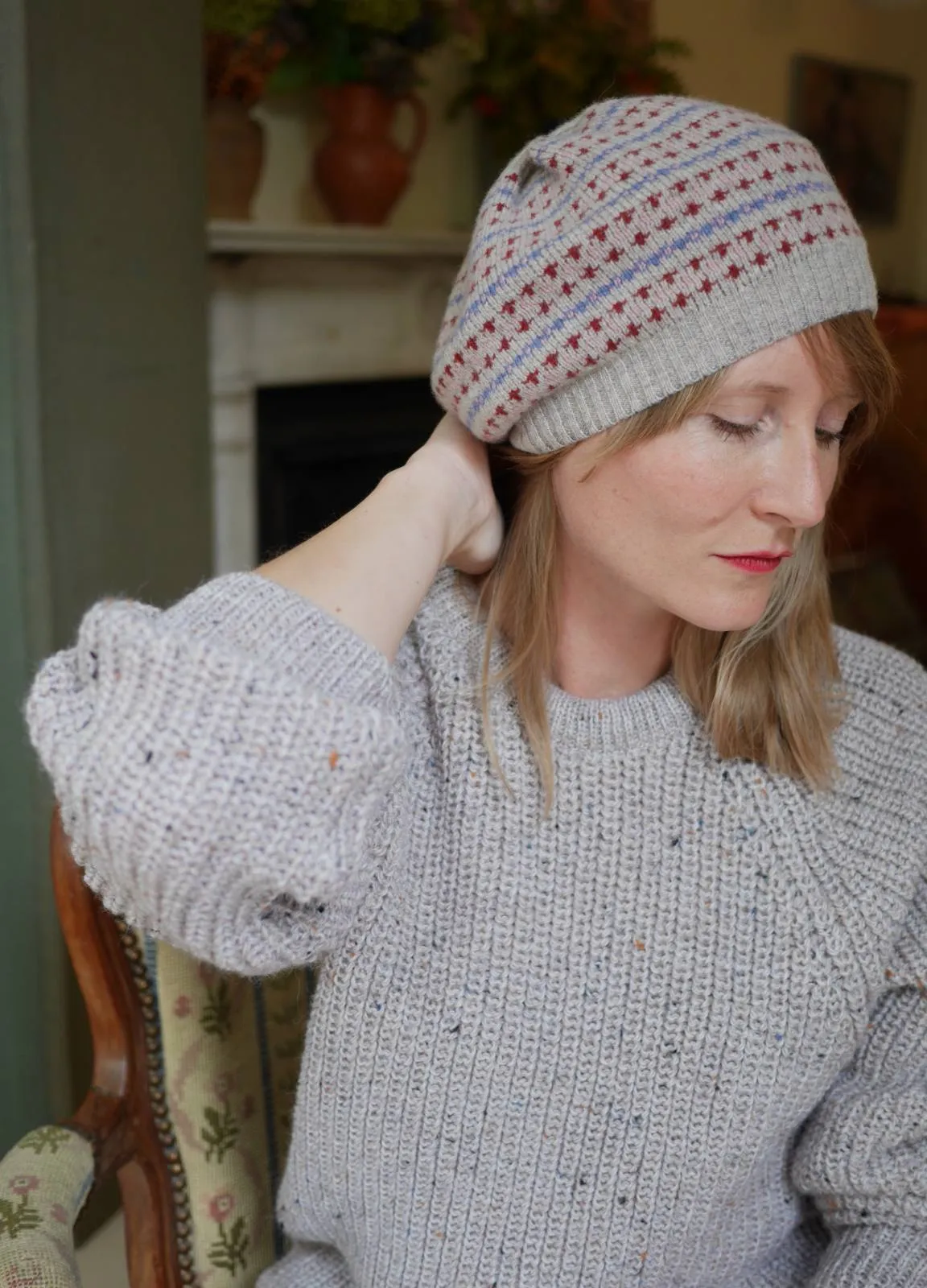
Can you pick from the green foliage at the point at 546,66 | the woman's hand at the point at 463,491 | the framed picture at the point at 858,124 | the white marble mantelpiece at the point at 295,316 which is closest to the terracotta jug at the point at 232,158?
the white marble mantelpiece at the point at 295,316

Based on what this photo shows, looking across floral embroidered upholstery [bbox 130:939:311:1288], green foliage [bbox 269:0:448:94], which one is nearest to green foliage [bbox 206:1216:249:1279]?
floral embroidered upholstery [bbox 130:939:311:1288]

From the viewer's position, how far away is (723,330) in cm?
78

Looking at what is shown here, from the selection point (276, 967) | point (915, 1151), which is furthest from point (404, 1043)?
point (915, 1151)

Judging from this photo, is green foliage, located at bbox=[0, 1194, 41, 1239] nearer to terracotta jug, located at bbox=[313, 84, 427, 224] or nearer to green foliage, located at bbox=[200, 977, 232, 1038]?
green foliage, located at bbox=[200, 977, 232, 1038]

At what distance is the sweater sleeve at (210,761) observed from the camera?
2.18 ft

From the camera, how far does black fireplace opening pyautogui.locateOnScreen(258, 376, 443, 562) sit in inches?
101

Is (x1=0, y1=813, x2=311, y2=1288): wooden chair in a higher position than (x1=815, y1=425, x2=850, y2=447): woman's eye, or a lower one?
lower

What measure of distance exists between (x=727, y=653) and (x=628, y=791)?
139 mm

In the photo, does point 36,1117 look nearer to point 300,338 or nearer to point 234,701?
point 234,701

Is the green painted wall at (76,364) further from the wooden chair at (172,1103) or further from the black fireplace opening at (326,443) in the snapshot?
the black fireplace opening at (326,443)

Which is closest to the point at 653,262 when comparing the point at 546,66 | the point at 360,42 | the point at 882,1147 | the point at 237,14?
the point at 882,1147

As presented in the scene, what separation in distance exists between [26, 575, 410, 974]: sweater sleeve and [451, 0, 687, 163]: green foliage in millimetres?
2098

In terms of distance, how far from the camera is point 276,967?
757mm

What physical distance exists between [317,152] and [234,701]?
1998 millimetres
